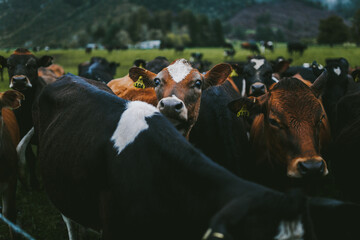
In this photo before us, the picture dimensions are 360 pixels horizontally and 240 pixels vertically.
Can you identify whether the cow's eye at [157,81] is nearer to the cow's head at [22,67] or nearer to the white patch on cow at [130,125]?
the white patch on cow at [130,125]

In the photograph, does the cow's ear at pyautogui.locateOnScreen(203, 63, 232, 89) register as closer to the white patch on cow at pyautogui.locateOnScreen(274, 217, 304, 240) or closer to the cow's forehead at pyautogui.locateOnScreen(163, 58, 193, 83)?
the cow's forehead at pyautogui.locateOnScreen(163, 58, 193, 83)

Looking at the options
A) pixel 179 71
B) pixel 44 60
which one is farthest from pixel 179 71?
pixel 44 60

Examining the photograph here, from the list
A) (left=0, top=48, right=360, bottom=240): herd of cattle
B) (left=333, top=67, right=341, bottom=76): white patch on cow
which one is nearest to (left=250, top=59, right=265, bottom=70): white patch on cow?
(left=333, top=67, right=341, bottom=76): white patch on cow

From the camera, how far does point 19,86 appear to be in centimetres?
612

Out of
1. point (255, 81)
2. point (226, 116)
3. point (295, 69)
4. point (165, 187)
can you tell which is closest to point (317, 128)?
point (226, 116)

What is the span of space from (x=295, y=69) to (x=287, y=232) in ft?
26.5

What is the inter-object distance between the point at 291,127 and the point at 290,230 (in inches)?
78.9

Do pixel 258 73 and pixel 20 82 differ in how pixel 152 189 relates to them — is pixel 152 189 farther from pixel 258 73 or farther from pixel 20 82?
pixel 258 73

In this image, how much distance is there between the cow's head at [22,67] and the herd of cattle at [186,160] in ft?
4.04

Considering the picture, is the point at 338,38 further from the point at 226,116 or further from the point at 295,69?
the point at 226,116

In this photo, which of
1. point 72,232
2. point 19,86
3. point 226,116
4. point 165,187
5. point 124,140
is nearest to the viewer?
point 165,187

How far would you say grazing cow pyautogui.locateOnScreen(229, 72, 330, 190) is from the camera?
3.21 meters

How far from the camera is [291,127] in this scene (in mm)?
3408

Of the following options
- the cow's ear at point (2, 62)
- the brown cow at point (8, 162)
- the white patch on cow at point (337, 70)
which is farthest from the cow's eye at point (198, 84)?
the white patch on cow at point (337, 70)
